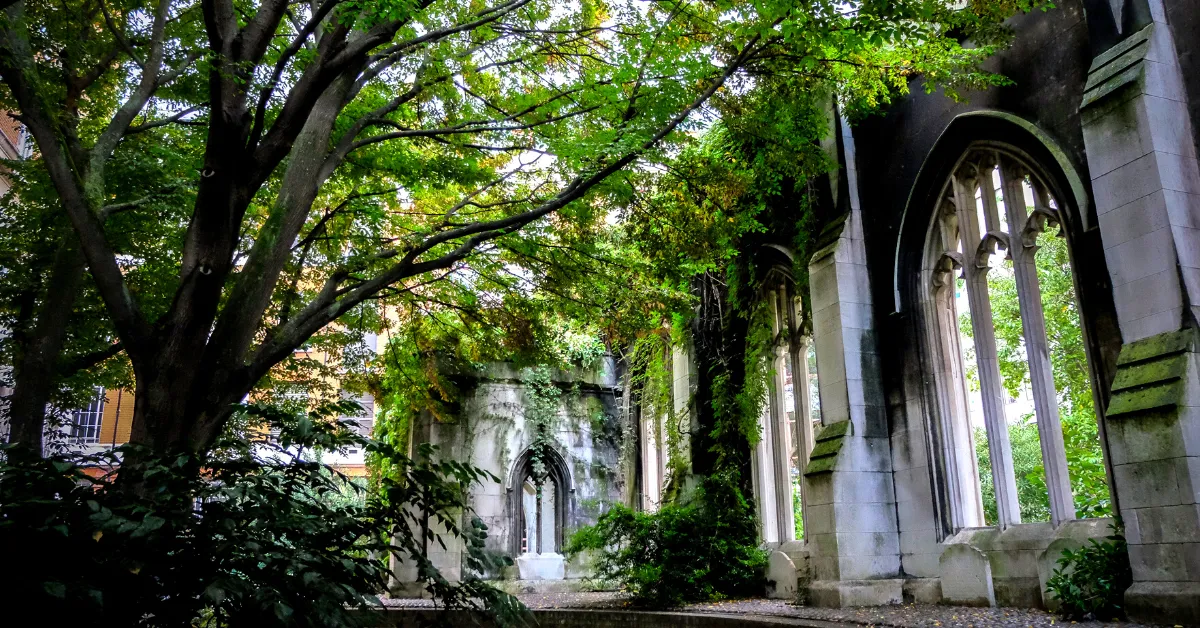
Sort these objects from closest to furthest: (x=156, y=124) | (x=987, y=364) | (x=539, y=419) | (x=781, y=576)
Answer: (x=156, y=124) → (x=987, y=364) → (x=781, y=576) → (x=539, y=419)

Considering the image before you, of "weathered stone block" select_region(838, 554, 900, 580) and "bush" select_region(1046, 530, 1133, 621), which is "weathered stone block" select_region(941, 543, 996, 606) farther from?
"bush" select_region(1046, 530, 1133, 621)

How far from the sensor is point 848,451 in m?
9.08

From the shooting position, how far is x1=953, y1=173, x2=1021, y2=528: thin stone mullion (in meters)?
7.86

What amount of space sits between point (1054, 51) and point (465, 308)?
638 centimetres

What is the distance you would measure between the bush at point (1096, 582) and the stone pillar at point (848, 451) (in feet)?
7.46

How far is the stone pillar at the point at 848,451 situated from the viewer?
870 cm

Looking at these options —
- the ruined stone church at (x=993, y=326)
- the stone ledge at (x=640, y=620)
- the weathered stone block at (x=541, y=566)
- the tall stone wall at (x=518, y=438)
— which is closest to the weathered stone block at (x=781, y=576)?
the ruined stone church at (x=993, y=326)

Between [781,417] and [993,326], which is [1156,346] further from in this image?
[781,417]

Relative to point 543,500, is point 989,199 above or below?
above

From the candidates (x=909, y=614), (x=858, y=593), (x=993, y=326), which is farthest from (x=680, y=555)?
(x=993, y=326)

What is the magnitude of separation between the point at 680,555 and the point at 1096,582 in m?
5.07

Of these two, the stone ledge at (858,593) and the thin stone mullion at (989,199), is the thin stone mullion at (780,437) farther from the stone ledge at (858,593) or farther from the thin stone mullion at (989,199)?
the thin stone mullion at (989,199)

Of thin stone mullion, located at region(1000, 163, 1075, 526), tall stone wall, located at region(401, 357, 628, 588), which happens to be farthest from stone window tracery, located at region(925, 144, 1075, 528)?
tall stone wall, located at region(401, 357, 628, 588)

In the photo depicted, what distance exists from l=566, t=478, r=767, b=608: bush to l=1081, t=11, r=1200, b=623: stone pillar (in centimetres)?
504
